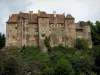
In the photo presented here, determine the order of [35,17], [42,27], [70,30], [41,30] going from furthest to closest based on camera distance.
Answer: [35,17] → [70,30] → [42,27] → [41,30]

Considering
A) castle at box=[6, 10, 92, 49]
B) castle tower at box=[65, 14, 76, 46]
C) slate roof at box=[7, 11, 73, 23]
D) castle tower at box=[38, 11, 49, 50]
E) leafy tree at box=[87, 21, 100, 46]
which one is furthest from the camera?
leafy tree at box=[87, 21, 100, 46]

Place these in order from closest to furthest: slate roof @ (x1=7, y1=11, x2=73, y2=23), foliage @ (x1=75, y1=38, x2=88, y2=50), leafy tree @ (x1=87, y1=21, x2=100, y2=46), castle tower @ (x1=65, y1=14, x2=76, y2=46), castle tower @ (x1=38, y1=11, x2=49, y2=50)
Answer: castle tower @ (x1=38, y1=11, x2=49, y2=50) → foliage @ (x1=75, y1=38, x2=88, y2=50) → castle tower @ (x1=65, y1=14, x2=76, y2=46) → slate roof @ (x1=7, y1=11, x2=73, y2=23) → leafy tree @ (x1=87, y1=21, x2=100, y2=46)

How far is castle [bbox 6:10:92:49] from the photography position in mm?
93000

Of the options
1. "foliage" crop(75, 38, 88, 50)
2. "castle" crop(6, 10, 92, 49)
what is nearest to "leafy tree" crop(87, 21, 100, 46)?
"castle" crop(6, 10, 92, 49)

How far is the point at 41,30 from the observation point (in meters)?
93.6

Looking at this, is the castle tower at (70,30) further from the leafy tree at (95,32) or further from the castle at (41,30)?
the leafy tree at (95,32)

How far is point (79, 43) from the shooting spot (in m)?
94.1

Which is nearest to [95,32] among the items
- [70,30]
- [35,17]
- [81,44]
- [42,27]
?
[70,30]

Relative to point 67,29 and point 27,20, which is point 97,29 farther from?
point 27,20

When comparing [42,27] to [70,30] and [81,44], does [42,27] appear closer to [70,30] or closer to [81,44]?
[70,30]

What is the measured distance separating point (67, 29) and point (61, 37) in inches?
86.3

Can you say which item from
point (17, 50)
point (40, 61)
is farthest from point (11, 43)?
point (40, 61)

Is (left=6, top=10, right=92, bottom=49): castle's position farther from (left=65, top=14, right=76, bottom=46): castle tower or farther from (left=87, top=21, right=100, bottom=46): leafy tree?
(left=87, top=21, right=100, bottom=46): leafy tree

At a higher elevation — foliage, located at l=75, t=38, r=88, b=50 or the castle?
the castle
